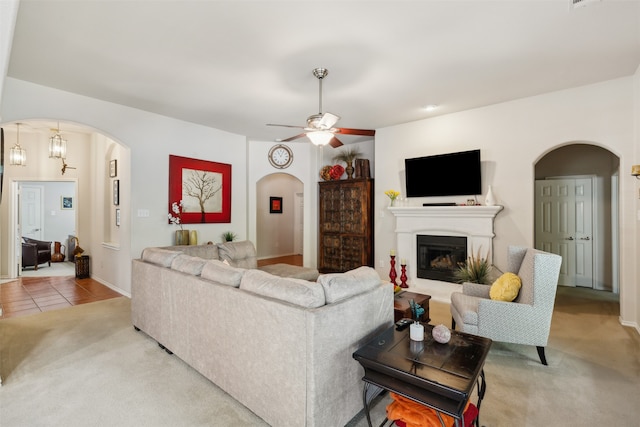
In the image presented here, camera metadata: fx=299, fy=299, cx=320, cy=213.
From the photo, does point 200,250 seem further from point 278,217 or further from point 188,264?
point 278,217

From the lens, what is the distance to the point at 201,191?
17.5 ft

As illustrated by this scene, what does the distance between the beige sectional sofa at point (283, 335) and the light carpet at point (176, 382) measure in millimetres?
221

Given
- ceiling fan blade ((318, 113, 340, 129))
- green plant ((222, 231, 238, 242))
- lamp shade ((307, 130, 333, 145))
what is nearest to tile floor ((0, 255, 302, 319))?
green plant ((222, 231, 238, 242))

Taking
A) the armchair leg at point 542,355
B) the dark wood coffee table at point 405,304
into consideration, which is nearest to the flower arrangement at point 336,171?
the dark wood coffee table at point 405,304

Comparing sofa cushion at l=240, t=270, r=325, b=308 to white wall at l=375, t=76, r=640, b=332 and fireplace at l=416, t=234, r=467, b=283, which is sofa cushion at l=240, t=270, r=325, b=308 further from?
white wall at l=375, t=76, r=640, b=332

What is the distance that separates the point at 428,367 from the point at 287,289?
851mm

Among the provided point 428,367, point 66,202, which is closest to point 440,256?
point 428,367

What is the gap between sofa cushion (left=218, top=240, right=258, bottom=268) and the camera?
4.22m

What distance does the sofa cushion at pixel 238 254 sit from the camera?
4.22 metres

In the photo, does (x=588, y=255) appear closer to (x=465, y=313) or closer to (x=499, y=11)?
(x=465, y=313)

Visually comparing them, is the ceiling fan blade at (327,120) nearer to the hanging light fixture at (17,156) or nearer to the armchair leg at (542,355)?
the armchair leg at (542,355)

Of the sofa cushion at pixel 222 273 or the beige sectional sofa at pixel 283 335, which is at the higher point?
the sofa cushion at pixel 222 273

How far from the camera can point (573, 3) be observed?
7.20ft

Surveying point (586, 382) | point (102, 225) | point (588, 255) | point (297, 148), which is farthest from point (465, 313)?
point (102, 225)
